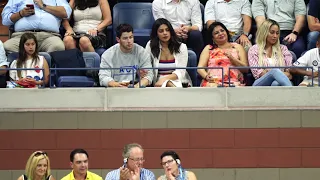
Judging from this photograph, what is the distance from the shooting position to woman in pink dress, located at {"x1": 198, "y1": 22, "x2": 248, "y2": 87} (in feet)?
42.2

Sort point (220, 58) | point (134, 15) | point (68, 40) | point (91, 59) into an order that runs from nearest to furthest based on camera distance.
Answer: point (220, 58)
point (91, 59)
point (68, 40)
point (134, 15)

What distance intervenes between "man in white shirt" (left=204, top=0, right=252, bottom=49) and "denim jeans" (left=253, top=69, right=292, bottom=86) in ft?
5.25

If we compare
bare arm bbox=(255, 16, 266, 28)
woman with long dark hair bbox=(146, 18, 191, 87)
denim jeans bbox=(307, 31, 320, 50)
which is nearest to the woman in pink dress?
woman with long dark hair bbox=(146, 18, 191, 87)

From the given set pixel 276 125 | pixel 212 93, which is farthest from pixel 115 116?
pixel 276 125

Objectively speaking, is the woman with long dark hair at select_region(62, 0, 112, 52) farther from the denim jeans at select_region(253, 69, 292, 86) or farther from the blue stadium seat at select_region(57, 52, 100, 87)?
the denim jeans at select_region(253, 69, 292, 86)

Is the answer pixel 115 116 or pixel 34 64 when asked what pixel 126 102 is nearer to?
pixel 115 116

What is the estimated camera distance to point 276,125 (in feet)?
41.4

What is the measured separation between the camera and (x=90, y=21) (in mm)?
14336

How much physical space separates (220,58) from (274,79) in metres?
0.84

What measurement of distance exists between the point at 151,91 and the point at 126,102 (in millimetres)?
342

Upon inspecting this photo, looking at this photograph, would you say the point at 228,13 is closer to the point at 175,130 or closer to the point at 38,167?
the point at 175,130

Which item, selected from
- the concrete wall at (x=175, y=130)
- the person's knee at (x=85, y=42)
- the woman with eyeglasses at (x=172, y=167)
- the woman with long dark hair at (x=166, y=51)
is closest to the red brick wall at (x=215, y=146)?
the concrete wall at (x=175, y=130)

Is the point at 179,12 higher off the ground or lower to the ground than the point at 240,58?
higher

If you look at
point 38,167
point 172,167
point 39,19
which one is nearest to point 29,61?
point 39,19
